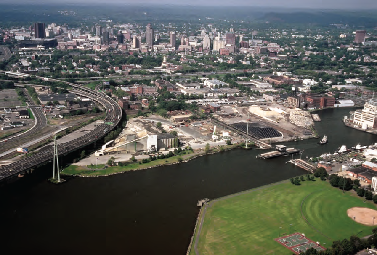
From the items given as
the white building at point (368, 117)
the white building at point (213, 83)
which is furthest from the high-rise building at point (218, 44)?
the white building at point (368, 117)

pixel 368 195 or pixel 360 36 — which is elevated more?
pixel 360 36

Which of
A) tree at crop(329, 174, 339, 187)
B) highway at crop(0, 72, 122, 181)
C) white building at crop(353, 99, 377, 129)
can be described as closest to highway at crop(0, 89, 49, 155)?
highway at crop(0, 72, 122, 181)

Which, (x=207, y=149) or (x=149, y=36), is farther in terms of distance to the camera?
(x=149, y=36)

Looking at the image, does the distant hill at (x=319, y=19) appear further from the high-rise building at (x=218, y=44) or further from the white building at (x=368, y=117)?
the white building at (x=368, y=117)

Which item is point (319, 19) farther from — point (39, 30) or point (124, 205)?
point (124, 205)

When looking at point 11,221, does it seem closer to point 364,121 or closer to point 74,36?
point 364,121

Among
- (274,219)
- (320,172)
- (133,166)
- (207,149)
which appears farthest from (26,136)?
(320,172)
